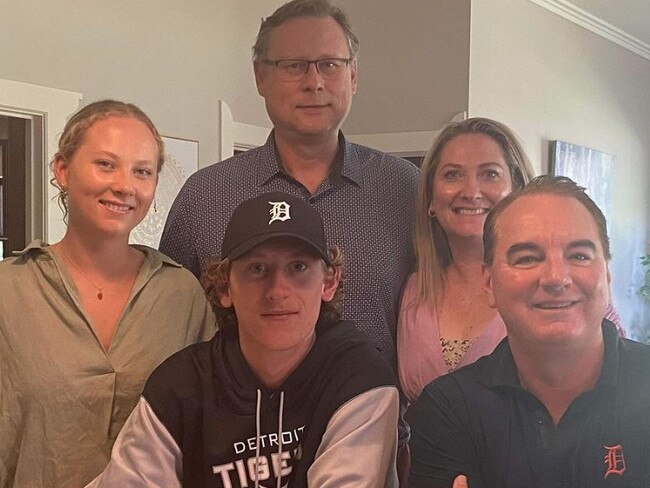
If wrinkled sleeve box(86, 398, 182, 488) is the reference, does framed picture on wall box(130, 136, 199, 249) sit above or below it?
above

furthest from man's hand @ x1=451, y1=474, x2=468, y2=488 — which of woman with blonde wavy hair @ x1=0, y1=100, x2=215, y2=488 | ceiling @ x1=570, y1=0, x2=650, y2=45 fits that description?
ceiling @ x1=570, y1=0, x2=650, y2=45

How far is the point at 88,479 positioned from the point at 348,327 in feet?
2.04

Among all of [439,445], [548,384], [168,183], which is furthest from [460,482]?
[168,183]

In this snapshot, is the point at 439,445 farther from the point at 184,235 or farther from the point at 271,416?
the point at 184,235

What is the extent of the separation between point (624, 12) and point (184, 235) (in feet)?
15.2

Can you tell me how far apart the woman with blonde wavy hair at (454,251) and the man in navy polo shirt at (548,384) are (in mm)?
384

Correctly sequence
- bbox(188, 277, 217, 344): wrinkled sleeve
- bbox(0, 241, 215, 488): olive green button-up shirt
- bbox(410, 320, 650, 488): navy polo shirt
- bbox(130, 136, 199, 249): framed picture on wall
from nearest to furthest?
bbox(410, 320, 650, 488): navy polo shirt, bbox(0, 241, 215, 488): olive green button-up shirt, bbox(188, 277, 217, 344): wrinkled sleeve, bbox(130, 136, 199, 249): framed picture on wall

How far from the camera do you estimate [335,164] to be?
2.00m

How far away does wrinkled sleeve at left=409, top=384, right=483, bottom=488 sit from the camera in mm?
1389

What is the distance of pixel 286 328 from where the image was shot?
1.46 meters

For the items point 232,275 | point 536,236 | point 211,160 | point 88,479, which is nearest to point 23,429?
point 88,479

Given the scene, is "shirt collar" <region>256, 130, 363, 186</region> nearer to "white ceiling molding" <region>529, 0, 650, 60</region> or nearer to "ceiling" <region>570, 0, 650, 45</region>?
"white ceiling molding" <region>529, 0, 650, 60</region>

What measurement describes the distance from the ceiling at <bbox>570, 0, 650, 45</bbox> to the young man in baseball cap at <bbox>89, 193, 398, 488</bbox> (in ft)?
14.5

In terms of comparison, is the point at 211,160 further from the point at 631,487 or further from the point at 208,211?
the point at 631,487
